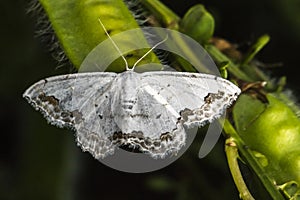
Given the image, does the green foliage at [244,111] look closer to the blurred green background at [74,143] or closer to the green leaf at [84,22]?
the green leaf at [84,22]

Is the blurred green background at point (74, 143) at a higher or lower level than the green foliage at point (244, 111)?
lower

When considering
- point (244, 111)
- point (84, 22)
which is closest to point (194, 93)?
point (244, 111)

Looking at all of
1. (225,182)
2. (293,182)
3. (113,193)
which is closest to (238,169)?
(293,182)

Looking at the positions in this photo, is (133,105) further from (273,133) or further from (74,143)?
(74,143)

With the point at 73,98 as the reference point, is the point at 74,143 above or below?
below

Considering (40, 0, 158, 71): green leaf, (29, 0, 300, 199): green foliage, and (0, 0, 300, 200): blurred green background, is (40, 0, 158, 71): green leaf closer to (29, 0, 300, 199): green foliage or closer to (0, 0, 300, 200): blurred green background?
(29, 0, 300, 199): green foliage

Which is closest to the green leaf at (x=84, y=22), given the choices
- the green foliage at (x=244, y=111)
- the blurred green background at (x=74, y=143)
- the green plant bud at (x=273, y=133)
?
the green foliage at (x=244, y=111)
